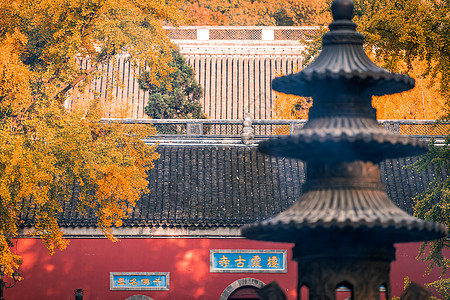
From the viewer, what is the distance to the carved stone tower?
729 cm

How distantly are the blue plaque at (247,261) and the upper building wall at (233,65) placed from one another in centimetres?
1285

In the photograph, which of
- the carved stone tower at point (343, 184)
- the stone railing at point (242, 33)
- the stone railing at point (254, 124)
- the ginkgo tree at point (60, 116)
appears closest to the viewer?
Result: the carved stone tower at point (343, 184)

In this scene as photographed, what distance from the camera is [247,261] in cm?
1975

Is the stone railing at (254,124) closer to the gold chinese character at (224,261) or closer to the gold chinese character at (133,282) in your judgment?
the gold chinese character at (224,261)

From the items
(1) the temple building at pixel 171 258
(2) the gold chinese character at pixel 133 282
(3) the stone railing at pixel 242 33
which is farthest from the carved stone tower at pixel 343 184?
(3) the stone railing at pixel 242 33

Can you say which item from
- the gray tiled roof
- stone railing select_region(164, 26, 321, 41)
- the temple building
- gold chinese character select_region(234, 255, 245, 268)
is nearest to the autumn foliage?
stone railing select_region(164, 26, 321, 41)

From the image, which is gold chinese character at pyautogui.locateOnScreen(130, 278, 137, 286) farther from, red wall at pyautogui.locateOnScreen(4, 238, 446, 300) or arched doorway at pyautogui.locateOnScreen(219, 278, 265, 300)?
arched doorway at pyautogui.locateOnScreen(219, 278, 265, 300)

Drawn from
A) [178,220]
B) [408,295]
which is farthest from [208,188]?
[408,295]

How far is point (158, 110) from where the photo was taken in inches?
1047

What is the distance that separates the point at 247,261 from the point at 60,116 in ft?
22.5

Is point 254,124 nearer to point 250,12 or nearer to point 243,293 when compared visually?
point 243,293

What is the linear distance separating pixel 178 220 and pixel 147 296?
1847mm

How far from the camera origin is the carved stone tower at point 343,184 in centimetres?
729

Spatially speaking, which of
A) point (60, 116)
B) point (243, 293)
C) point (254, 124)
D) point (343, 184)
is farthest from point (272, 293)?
point (254, 124)
